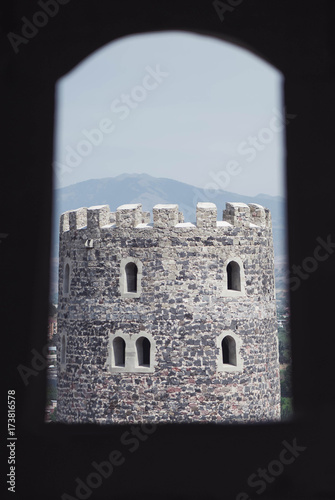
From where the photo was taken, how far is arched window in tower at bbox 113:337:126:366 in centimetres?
2430

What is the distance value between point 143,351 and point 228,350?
2162mm

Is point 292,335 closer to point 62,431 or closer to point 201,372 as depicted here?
point 62,431

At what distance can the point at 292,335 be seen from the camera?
32.3 feet

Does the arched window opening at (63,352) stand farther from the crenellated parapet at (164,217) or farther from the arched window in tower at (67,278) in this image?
the crenellated parapet at (164,217)

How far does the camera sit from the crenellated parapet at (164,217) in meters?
23.8

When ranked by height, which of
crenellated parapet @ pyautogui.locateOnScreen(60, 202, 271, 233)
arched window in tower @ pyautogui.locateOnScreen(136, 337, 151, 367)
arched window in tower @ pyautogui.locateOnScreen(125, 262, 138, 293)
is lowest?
arched window in tower @ pyautogui.locateOnScreen(136, 337, 151, 367)

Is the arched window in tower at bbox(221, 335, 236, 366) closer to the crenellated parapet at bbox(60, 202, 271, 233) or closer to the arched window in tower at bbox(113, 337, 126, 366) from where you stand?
the arched window in tower at bbox(113, 337, 126, 366)

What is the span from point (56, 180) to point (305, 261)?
2668 mm

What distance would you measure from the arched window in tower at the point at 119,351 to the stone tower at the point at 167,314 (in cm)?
3

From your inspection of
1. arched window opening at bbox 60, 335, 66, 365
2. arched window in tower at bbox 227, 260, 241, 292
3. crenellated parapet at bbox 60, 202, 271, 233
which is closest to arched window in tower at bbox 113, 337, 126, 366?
arched window opening at bbox 60, 335, 66, 365

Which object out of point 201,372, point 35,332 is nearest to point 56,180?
point 35,332

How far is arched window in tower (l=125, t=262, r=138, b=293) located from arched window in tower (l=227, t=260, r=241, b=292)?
2359 mm

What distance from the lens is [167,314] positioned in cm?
2402

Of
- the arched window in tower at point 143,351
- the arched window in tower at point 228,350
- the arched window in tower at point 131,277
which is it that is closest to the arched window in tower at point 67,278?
the arched window in tower at point 131,277
